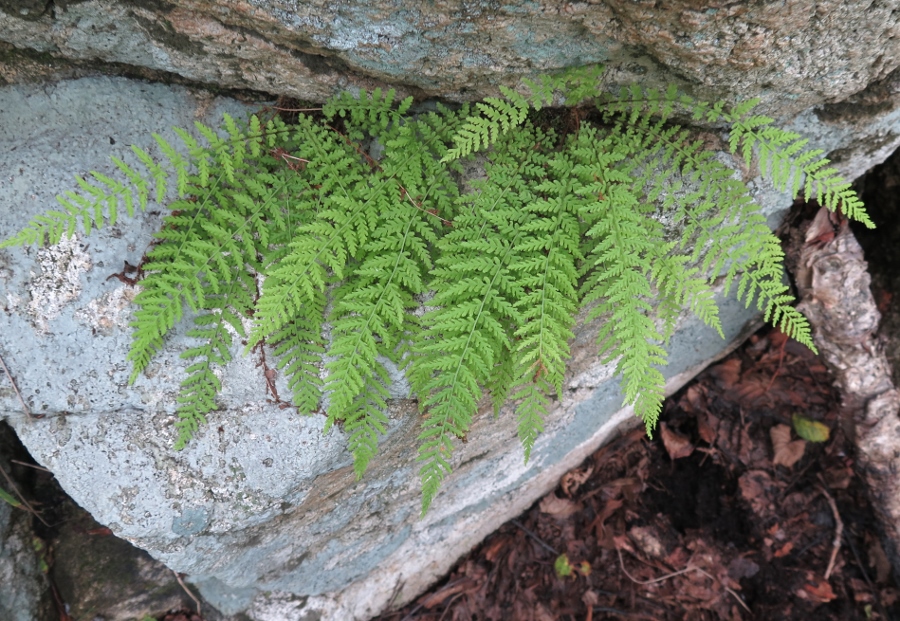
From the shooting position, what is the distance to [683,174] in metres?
3.20

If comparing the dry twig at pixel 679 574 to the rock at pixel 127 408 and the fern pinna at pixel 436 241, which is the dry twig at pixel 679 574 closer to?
the rock at pixel 127 408

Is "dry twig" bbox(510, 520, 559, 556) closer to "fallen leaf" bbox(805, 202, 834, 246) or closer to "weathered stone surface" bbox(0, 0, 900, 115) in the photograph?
"fallen leaf" bbox(805, 202, 834, 246)

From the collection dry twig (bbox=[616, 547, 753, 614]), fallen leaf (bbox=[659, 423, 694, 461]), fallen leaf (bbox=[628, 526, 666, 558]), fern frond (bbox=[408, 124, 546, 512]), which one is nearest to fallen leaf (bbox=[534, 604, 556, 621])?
dry twig (bbox=[616, 547, 753, 614])

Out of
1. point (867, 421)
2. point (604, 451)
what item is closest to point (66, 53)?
point (604, 451)

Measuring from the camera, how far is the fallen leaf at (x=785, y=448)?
15.5ft

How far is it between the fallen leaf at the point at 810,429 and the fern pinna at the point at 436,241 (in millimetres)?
2106

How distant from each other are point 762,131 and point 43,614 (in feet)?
18.3

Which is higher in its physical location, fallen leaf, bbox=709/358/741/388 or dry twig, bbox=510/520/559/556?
fallen leaf, bbox=709/358/741/388

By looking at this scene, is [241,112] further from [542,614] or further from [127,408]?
[542,614]

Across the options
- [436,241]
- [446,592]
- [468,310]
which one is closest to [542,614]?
[446,592]

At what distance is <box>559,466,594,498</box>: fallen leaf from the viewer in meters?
5.10

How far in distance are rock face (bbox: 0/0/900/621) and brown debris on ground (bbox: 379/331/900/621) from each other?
145 cm

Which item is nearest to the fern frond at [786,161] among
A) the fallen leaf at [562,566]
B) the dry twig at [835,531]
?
the dry twig at [835,531]

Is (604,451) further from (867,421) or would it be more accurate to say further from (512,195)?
(512,195)
